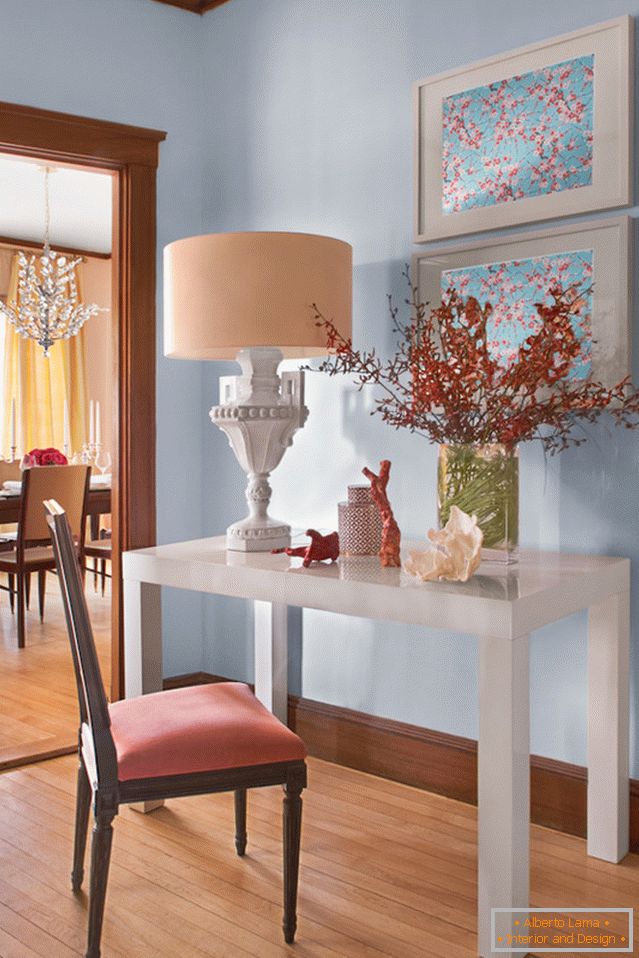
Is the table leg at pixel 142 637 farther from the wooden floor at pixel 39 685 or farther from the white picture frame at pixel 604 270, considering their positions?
the white picture frame at pixel 604 270

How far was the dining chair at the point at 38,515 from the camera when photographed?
486 cm

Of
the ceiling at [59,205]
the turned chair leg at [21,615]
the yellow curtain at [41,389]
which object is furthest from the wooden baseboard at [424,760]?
the yellow curtain at [41,389]

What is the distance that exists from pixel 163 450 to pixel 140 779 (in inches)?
67.7

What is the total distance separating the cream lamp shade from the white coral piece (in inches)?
28.1

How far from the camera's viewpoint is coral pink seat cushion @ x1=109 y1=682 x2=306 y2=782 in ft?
6.35

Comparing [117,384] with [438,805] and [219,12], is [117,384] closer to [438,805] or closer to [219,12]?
[219,12]

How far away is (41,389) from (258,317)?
18.9ft

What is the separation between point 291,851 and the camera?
202cm

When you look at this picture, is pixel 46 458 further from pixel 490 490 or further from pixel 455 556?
pixel 455 556

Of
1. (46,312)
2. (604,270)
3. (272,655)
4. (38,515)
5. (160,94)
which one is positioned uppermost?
(160,94)

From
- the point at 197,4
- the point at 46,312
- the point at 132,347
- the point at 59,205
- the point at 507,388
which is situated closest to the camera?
the point at 507,388

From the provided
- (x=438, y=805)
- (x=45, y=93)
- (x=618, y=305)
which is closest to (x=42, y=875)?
(x=438, y=805)

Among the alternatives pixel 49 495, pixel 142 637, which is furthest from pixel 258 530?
pixel 49 495

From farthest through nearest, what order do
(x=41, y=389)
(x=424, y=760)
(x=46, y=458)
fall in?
(x=41, y=389) → (x=46, y=458) → (x=424, y=760)
